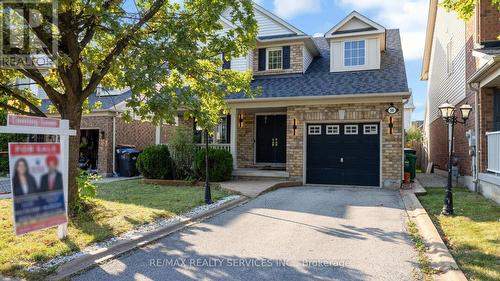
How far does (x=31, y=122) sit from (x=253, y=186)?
8.14 meters

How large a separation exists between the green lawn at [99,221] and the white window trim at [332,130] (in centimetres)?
480

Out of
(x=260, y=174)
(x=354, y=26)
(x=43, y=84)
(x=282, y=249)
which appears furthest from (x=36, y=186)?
(x=354, y=26)

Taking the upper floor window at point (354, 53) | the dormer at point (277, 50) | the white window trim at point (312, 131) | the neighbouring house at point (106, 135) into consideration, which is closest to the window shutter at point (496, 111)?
the upper floor window at point (354, 53)

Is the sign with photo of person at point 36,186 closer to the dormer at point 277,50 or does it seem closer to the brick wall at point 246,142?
the brick wall at point 246,142

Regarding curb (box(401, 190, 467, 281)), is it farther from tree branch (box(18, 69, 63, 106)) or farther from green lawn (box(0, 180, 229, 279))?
tree branch (box(18, 69, 63, 106))

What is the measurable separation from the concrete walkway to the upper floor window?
5353 millimetres

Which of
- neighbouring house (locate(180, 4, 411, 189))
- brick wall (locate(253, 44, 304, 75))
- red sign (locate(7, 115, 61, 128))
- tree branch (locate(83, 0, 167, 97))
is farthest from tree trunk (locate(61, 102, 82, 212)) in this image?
brick wall (locate(253, 44, 304, 75))

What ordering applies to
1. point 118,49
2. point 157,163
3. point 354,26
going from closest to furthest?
point 118,49
point 157,163
point 354,26

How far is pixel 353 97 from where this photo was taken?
1298 cm

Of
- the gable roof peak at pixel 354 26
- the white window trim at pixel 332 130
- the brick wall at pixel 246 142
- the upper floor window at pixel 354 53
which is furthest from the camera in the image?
the brick wall at pixel 246 142

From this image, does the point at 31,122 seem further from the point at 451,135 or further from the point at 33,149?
the point at 451,135

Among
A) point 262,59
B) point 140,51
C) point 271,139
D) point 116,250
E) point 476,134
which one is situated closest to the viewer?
point 116,250

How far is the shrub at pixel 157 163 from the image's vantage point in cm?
1434

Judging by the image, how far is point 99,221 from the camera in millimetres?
7219
